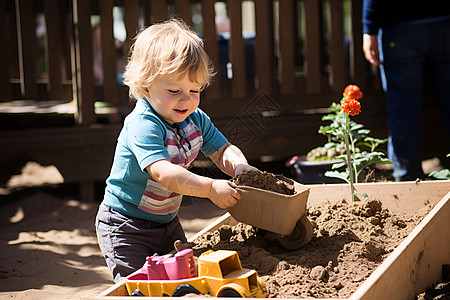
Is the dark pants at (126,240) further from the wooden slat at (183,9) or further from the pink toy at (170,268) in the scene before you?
the wooden slat at (183,9)

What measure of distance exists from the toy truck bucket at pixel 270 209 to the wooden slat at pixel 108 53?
9.85ft

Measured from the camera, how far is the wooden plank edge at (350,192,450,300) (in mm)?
1613

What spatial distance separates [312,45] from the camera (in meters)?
4.91

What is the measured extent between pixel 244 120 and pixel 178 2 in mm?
1181

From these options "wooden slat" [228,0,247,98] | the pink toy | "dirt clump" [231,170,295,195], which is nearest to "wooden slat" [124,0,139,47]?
"wooden slat" [228,0,247,98]

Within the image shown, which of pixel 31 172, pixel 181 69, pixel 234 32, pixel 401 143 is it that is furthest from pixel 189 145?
pixel 31 172

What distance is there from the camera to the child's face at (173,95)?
208cm

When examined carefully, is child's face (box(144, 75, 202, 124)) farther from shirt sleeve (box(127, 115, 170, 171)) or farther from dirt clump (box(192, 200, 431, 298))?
dirt clump (box(192, 200, 431, 298))

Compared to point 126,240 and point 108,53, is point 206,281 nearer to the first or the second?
point 126,240

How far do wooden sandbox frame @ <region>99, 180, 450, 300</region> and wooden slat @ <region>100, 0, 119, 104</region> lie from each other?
2.58 metres

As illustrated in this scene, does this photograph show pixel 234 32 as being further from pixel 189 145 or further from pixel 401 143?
pixel 189 145

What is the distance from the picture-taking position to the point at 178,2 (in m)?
4.79

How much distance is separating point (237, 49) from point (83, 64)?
132 centimetres

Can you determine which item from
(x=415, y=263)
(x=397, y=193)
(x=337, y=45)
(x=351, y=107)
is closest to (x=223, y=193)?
(x=415, y=263)
